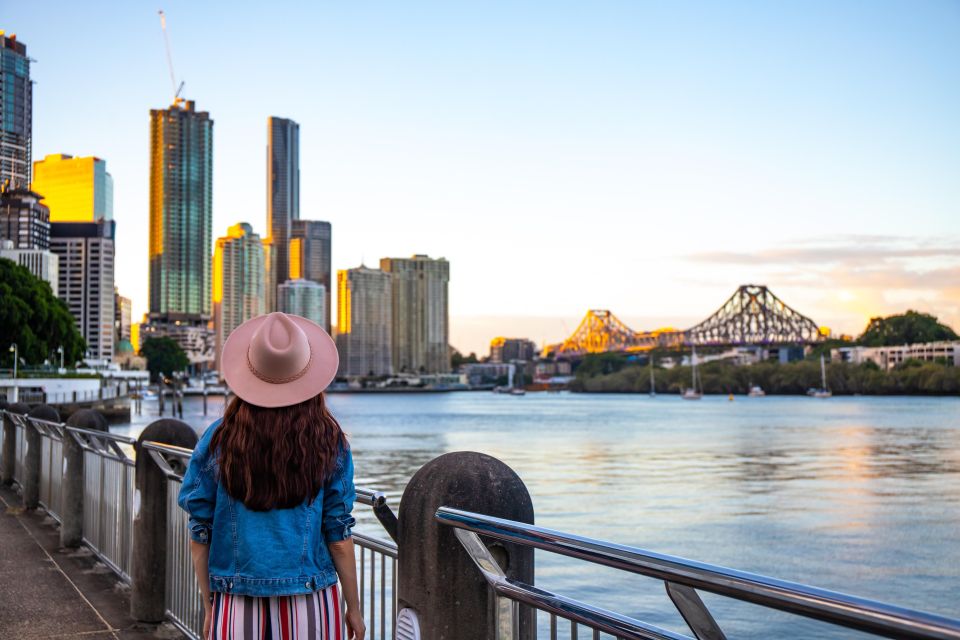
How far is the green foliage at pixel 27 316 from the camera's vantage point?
68.9 metres

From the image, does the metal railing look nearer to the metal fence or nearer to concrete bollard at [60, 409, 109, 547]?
the metal fence

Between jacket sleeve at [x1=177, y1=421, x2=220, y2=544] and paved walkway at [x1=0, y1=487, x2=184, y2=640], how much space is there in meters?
3.59

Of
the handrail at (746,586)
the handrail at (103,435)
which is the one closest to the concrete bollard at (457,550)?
the handrail at (746,586)

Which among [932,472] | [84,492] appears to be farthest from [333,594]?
[932,472]

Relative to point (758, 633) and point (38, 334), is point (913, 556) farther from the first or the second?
point (38, 334)

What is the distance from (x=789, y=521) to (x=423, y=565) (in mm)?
26288

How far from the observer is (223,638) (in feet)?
11.7

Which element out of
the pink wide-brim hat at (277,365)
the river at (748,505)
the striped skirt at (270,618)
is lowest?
the river at (748,505)

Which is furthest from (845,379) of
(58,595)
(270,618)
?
(270,618)

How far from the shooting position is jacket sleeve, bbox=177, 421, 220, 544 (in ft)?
11.8

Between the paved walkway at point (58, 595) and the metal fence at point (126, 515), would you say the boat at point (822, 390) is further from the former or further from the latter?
the paved walkway at point (58, 595)

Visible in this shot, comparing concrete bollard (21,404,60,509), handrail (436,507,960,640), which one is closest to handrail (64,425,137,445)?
concrete bollard (21,404,60,509)

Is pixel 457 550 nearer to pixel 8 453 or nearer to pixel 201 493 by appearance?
pixel 201 493

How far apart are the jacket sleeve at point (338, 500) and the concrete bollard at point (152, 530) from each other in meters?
3.80
